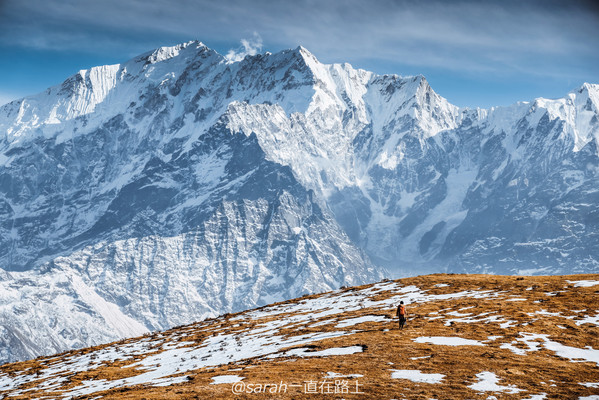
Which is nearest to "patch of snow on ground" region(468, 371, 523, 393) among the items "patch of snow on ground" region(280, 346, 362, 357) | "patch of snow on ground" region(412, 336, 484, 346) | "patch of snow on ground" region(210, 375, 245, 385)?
"patch of snow on ground" region(412, 336, 484, 346)

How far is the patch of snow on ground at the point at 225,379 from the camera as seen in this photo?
126 ft

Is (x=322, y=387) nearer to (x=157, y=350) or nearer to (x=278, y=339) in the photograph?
(x=278, y=339)

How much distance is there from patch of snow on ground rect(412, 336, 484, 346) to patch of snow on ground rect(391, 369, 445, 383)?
22.5 feet

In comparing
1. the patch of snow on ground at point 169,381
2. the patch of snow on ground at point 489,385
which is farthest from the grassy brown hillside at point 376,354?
the patch of snow on ground at point 169,381

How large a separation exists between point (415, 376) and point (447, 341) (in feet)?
27.8

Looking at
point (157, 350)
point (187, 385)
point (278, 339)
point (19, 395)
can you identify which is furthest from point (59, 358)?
point (187, 385)

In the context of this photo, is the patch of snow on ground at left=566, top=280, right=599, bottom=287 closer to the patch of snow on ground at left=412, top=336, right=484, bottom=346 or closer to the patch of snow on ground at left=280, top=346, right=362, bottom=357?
the patch of snow on ground at left=412, top=336, right=484, bottom=346

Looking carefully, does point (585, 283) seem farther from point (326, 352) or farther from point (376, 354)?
point (326, 352)

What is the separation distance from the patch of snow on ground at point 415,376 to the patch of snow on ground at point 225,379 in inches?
343

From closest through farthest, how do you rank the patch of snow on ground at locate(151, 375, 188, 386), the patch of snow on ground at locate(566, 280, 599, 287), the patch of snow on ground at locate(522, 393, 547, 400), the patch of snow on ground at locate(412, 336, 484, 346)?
the patch of snow on ground at locate(522, 393, 547, 400) < the patch of snow on ground at locate(151, 375, 188, 386) < the patch of snow on ground at locate(412, 336, 484, 346) < the patch of snow on ground at locate(566, 280, 599, 287)

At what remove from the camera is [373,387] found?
35.0 m

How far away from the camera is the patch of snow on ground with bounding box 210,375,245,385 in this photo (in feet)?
Answer: 126

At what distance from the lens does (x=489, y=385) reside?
115 feet

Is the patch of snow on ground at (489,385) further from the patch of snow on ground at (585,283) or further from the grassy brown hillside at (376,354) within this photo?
the patch of snow on ground at (585,283)
